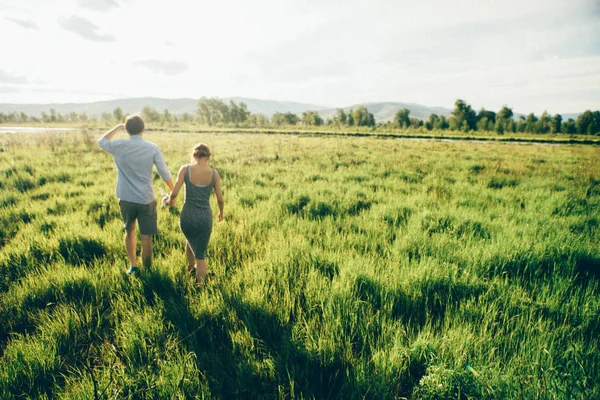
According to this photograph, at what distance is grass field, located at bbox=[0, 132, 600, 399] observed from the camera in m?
2.04

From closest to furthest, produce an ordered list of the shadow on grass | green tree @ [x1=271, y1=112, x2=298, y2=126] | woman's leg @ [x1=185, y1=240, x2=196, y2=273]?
the shadow on grass < woman's leg @ [x1=185, y1=240, x2=196, y2=273] < green tree @ [x1=271, y1=112, x2=298, y2=126]

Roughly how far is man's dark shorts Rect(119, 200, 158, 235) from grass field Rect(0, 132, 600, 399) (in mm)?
560

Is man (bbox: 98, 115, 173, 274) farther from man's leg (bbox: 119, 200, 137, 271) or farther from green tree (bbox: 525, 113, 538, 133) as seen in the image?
green tree (bbox: 525, 113, 538, 133)

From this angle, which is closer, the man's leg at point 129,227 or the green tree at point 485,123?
the man's leg at point 129,227

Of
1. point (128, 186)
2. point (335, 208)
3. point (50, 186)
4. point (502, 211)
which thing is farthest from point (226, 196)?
point (502, 211)

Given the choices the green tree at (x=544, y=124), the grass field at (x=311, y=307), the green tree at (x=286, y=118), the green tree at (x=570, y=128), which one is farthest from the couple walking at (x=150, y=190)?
the green tree at (x=570, y=128)

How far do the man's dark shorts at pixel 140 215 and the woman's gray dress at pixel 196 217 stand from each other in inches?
28.2

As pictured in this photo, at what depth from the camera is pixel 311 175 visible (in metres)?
9.16

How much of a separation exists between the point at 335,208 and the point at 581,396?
4653mm

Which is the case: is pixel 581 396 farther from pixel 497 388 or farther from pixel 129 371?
pixel 129 371

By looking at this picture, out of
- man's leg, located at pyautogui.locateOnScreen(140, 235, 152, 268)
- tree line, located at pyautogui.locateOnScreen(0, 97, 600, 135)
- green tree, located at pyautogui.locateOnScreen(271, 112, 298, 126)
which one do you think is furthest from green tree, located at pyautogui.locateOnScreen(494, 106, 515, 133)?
man's leg, located at pyautogui.locateOnScreen(140, 235, 152, 268)

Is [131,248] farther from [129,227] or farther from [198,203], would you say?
[198,203]

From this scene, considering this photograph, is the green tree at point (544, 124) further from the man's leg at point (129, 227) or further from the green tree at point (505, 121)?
the man's leg at point (129, 227)

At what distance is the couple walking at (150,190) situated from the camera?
3375 mm
